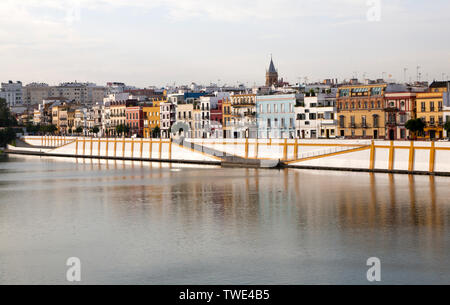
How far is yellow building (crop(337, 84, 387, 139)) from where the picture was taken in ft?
257

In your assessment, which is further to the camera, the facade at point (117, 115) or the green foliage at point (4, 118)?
the green foliage at point (4, 118)

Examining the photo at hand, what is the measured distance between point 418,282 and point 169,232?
12.8 meters

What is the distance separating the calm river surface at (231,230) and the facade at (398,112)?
68.7 feet

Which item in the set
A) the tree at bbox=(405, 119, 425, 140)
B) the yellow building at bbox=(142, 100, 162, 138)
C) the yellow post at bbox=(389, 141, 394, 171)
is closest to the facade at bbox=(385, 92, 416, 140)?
the tree at bbox=(405, 119, 425, 140)

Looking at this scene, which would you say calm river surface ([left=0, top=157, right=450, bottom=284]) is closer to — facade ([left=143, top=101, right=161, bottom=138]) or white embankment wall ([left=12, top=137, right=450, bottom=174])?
white embankment wall ([left=12, top=137, right=450, bottom=174])

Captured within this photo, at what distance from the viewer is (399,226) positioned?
1309 inches

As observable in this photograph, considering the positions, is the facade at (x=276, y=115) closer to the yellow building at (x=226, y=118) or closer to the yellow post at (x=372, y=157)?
the yellow building at (x=226, y=118)

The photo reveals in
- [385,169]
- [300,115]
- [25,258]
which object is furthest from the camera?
[300,115]

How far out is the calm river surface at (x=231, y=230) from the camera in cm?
2508

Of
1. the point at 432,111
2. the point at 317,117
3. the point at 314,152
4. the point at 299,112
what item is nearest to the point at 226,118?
the point at 299,112

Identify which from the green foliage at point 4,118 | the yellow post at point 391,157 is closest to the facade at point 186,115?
the green foliage at point 4,118

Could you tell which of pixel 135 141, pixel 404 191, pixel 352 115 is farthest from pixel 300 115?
pixel 404 191

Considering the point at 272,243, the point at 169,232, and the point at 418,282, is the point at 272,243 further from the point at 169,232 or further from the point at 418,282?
the point at 418,282

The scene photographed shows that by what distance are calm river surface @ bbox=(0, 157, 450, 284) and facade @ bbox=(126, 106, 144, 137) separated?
2467 inches
